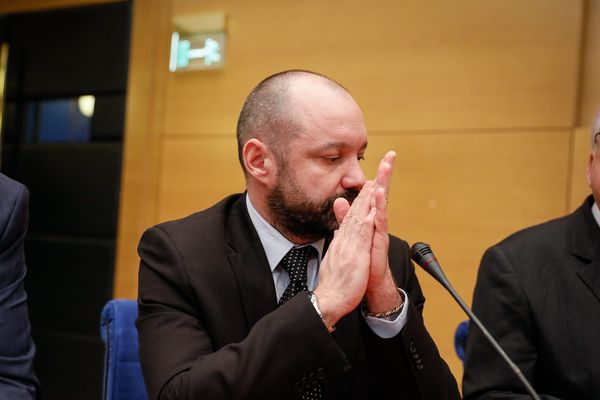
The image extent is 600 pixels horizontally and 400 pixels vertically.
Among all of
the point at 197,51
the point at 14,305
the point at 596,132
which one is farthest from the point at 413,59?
the point at 14,305

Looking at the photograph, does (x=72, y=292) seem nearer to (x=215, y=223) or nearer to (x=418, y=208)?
(x=418, y=208)

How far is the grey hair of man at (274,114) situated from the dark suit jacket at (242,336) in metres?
0.19

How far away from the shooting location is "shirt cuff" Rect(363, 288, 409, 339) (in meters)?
1.23

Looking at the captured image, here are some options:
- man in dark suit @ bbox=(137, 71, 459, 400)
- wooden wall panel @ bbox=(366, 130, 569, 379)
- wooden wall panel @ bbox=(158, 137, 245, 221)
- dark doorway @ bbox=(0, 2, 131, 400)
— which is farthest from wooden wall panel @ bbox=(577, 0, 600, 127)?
dark doorway @ bbox=(0, 2, 131, 400)

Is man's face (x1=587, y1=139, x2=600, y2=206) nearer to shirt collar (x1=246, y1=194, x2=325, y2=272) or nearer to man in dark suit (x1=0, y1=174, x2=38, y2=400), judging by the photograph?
shirt collar (x1=246, y1=194, x2=325, y2=272)

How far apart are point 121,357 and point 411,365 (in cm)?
77

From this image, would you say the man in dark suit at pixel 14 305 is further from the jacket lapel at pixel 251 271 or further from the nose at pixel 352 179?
the nose at pixel 352 179

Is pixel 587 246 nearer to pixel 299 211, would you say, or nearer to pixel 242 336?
pixel 299 211

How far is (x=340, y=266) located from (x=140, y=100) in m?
2.60

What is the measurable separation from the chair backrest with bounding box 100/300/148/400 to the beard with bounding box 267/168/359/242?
0.53m

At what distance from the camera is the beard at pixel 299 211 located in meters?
1.31

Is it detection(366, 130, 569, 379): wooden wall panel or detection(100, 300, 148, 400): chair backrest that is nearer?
detection(100, 300, 148, 400): chair backrest

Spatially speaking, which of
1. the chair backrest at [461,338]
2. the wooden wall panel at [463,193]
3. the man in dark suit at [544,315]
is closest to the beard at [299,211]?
the man in dark suit at [544,315]

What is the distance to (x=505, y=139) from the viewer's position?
267 cm
